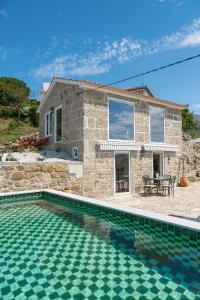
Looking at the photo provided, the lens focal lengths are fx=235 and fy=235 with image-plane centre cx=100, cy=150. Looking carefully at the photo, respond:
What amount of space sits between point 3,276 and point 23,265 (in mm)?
593

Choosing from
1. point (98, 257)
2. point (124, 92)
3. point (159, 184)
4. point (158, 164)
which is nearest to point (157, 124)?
point (158, 164)

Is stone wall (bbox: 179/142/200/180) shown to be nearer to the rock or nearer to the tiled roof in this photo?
the tiled roof

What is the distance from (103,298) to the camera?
15.0 feet

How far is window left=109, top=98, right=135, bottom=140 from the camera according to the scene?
19625 mm

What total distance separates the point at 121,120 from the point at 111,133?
64.1 inches

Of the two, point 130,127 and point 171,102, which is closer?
point 130,127

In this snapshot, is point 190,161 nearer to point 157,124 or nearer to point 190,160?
point 190,160

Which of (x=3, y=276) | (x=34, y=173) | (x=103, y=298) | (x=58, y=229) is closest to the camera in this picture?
(x=103, y=298)

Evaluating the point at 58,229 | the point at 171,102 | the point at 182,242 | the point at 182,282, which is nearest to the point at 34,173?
the point at 58,229

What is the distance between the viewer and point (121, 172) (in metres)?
19.9

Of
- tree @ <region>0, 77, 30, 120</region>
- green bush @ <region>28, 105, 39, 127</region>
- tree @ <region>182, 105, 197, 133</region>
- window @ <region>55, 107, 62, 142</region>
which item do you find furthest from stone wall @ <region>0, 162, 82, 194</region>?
tree @ <region>182, 105, 197, 133</region>

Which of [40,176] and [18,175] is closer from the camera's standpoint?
[18,175]

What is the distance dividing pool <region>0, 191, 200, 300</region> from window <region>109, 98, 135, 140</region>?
10.1 meters

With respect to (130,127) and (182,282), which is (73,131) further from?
(182,282)
